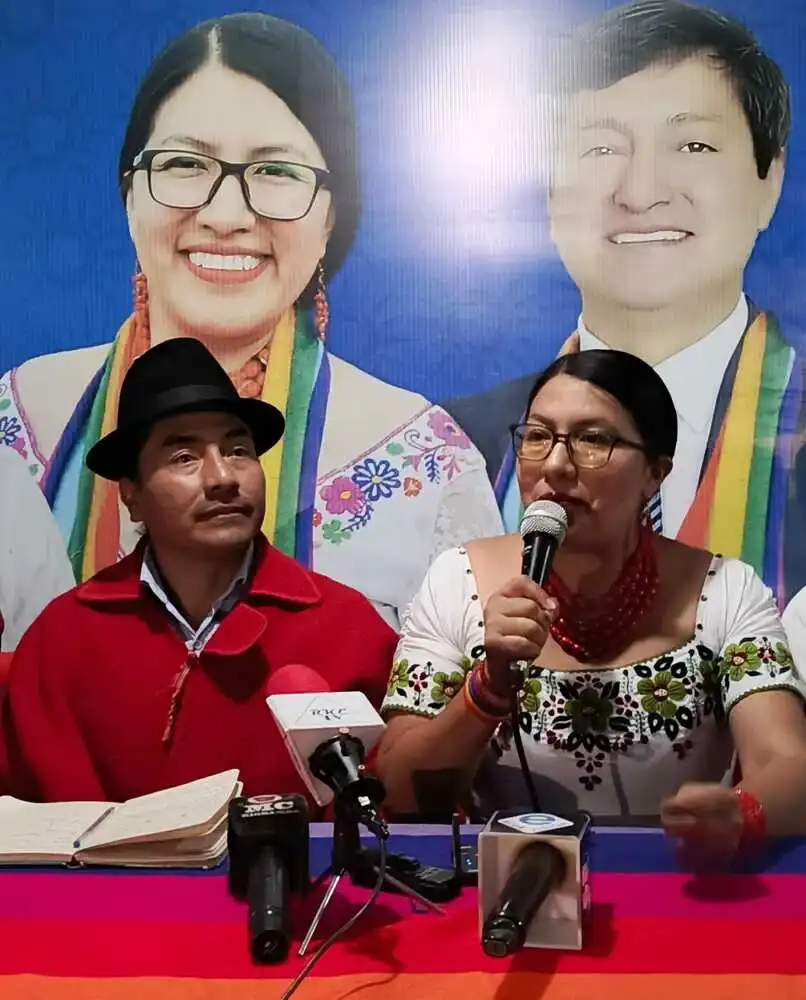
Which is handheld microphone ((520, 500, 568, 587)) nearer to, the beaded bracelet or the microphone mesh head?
the microphone mesh head

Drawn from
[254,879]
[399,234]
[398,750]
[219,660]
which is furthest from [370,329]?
[254,879]

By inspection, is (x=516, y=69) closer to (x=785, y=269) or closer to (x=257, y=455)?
(x=785, y=269)

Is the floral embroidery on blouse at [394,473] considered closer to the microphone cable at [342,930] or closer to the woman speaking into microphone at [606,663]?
the woman speaking into microphone at [606,663]

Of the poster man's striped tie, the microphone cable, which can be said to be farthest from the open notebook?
the poster man's striped tie

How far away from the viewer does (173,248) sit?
199cm

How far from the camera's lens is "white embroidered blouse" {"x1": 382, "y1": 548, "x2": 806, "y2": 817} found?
1451 mm

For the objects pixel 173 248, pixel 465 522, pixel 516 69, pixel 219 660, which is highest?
pixel 516 69

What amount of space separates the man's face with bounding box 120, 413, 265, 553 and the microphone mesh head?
58 centimetres

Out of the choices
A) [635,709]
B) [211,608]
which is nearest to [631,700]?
[635,709]

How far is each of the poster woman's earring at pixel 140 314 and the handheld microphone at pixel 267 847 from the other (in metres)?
1.13

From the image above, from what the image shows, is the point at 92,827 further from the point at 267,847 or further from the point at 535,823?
the point at 535,823

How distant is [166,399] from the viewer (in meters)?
1.68

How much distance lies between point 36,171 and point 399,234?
2.41ft

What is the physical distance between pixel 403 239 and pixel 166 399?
22.8 inches
